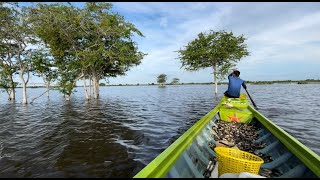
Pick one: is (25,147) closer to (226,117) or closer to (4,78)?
(226,117)

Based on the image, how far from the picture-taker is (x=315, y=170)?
414cm

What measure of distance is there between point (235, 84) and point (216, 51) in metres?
28.4

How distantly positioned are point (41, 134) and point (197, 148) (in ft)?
31.2

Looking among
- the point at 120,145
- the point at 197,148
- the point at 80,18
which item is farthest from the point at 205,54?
the point at 197,148

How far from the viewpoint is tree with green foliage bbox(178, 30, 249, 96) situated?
1606 inches

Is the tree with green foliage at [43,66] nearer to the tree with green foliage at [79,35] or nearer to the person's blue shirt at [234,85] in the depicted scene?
the tree with green foliage at [79,35]

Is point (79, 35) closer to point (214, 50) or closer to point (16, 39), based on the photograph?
point (16, 39)

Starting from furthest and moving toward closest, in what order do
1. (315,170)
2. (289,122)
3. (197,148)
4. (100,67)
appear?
(100,67)
(289,122)
(197,148)
(315,170)

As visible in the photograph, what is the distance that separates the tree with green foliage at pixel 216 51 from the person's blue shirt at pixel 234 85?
27.7m

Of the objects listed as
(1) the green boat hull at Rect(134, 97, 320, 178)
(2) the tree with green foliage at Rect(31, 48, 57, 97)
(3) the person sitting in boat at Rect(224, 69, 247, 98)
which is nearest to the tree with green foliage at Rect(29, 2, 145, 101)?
(2) the tree with green foliage at Rect(31, 48, 57, 97)

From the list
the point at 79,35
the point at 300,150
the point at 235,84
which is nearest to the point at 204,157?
the point at 300,150

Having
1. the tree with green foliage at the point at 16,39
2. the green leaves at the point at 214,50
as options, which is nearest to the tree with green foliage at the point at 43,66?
the tree with green foliage at the point at 16,39

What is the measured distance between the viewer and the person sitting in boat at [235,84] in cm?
1291

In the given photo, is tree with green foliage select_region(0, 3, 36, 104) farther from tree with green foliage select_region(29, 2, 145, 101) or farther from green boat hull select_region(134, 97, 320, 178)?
green boat hull select_region(134, 97, 320, 178)
